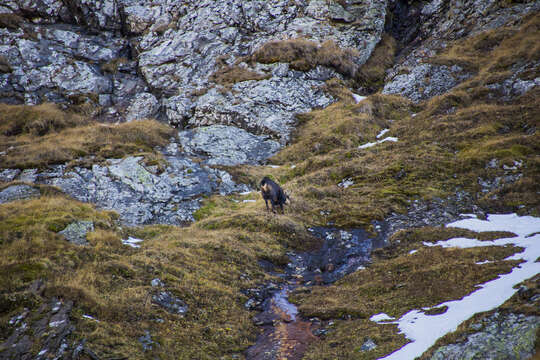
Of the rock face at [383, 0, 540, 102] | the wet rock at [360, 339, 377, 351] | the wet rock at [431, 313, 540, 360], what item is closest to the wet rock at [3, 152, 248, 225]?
the wet rock at [360, 339, 377, 351]

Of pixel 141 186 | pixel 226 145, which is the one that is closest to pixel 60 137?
pixel 141 186

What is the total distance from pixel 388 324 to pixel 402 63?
42354 mm

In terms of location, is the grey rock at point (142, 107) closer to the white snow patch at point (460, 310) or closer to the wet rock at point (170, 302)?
the wet rock at point (170, 302)

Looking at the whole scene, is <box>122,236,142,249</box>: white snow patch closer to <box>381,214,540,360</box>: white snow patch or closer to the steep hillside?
the steep hillside

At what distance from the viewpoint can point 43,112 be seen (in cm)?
3459

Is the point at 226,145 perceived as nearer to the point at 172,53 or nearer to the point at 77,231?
the point at 77,231

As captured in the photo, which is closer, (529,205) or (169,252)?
(169,252)

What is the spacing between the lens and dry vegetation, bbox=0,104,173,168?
2631 centimetres

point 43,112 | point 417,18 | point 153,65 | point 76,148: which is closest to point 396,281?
point 76,148

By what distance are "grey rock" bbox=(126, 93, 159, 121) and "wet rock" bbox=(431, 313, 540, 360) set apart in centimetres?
3910

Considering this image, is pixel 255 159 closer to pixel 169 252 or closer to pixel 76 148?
pixel 76 148

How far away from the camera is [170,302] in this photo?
10.0 metres

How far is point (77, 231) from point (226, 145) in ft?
68.1

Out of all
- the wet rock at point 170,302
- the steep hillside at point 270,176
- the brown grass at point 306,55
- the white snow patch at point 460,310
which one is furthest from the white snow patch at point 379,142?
the wet rock at point 170,302
